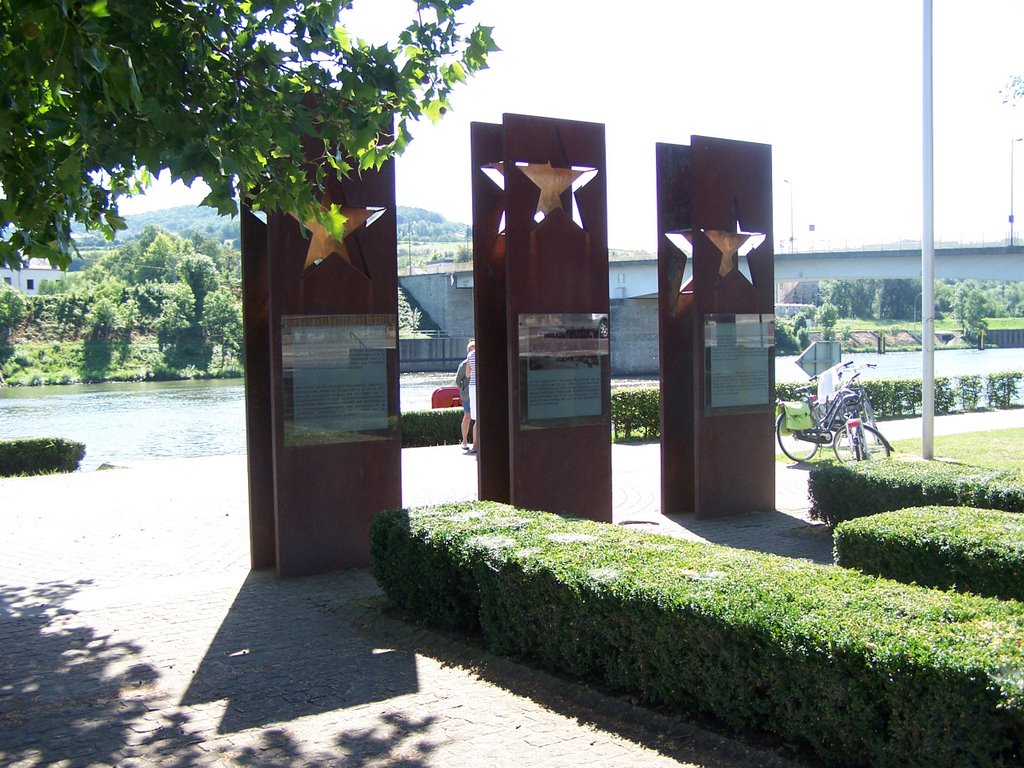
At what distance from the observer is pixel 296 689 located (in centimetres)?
516

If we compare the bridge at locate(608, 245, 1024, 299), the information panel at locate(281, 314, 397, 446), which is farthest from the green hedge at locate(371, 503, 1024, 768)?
the bridge at locate(608, 245, 1024, 299)

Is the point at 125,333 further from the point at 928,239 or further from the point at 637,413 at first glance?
the point at 928,239

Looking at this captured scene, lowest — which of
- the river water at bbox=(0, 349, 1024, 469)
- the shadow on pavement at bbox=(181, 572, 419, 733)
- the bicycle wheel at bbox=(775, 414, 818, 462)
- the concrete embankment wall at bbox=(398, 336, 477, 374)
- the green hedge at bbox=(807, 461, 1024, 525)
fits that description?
the river water at bbox=(0, 349, 1024, 469)

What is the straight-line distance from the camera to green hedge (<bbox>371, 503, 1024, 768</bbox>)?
3.57m

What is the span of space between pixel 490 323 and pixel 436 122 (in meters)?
2.70

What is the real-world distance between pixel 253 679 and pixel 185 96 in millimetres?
3054

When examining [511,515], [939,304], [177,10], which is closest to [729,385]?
[511,515]

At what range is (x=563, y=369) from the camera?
9.02m

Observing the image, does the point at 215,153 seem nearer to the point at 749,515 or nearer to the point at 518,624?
the point at 518,624

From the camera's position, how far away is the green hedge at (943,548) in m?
5.91

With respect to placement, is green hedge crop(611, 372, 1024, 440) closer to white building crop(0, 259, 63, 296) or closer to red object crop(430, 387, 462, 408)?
red object crop(430, 387, 462, 408)

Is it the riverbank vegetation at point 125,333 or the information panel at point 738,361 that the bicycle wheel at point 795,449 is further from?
the riverbank vegetation at point 125,333

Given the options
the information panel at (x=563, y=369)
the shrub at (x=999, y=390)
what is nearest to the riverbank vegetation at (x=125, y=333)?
the shrub at (x=999, y=390)

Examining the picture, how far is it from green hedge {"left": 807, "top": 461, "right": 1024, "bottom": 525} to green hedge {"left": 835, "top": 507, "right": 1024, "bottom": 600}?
101cm
